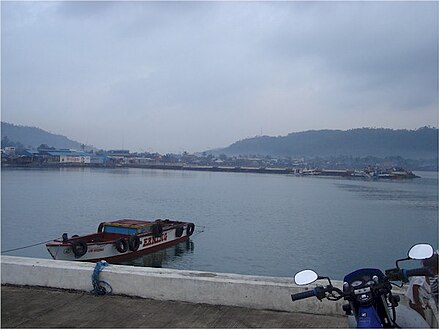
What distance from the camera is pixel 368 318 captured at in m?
2.37

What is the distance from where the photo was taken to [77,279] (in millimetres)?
4543

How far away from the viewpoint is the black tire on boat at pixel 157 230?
54.7ft

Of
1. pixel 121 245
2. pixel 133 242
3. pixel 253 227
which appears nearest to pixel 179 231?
pixel 133 242

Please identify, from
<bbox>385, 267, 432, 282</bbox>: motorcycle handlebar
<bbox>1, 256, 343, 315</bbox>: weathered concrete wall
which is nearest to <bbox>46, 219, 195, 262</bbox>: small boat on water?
<bbox>1, 256, 343, 315</bbox>: weathered concrete wall

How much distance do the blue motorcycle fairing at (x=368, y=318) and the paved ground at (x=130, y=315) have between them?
138cm

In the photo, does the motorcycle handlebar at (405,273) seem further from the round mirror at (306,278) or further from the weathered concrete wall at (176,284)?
the weathered concrete wall at (176,284)

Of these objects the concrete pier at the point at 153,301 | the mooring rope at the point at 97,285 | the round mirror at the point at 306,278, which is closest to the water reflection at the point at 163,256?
the concrete pier at the point at 153,301

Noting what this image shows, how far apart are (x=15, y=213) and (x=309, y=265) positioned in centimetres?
1977

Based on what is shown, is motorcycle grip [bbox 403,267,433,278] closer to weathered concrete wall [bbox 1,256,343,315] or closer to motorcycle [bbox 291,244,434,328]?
motorcycle [bbox 291,244,434,328]

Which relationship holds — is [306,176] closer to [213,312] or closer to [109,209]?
[109,209]

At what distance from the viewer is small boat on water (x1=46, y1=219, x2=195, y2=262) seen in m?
14.1

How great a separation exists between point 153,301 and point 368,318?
2383 millimetres

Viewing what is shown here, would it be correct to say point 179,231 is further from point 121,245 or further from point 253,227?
point 253,227

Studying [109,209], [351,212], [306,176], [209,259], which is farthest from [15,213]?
[306,176]
